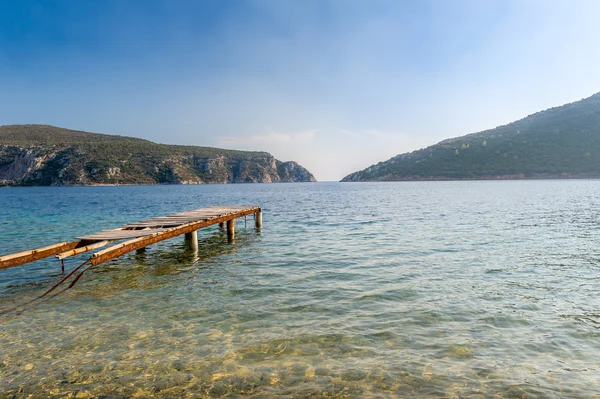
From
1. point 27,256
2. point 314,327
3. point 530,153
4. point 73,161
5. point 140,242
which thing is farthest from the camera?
point 73,161

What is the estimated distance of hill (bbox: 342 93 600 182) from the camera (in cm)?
12075

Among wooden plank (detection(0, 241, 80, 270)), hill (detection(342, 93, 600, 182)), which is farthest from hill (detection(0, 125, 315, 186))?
wooden plank (detection(0, 241, 80, 270))

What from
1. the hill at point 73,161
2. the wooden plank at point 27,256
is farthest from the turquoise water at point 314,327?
the hill at point 73,161

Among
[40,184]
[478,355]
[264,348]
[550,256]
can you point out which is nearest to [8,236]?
[264,348]

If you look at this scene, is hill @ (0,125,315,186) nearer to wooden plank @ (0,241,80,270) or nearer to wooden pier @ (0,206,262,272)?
wooden pier @ (0,206,262,272)

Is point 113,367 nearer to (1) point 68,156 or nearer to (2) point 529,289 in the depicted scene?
(2) point 529,289

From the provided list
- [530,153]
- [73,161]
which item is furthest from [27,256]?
[73,161]

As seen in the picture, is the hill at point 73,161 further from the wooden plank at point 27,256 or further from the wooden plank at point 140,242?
the wooden plank at point 27,256

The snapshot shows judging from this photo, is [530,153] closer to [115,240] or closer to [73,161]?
[115,240]

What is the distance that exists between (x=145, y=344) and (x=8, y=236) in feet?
69.8

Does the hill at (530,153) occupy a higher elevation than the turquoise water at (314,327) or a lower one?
higher

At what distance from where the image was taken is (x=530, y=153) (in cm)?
13362

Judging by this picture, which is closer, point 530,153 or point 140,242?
point 140,242

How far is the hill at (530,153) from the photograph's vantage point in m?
121
